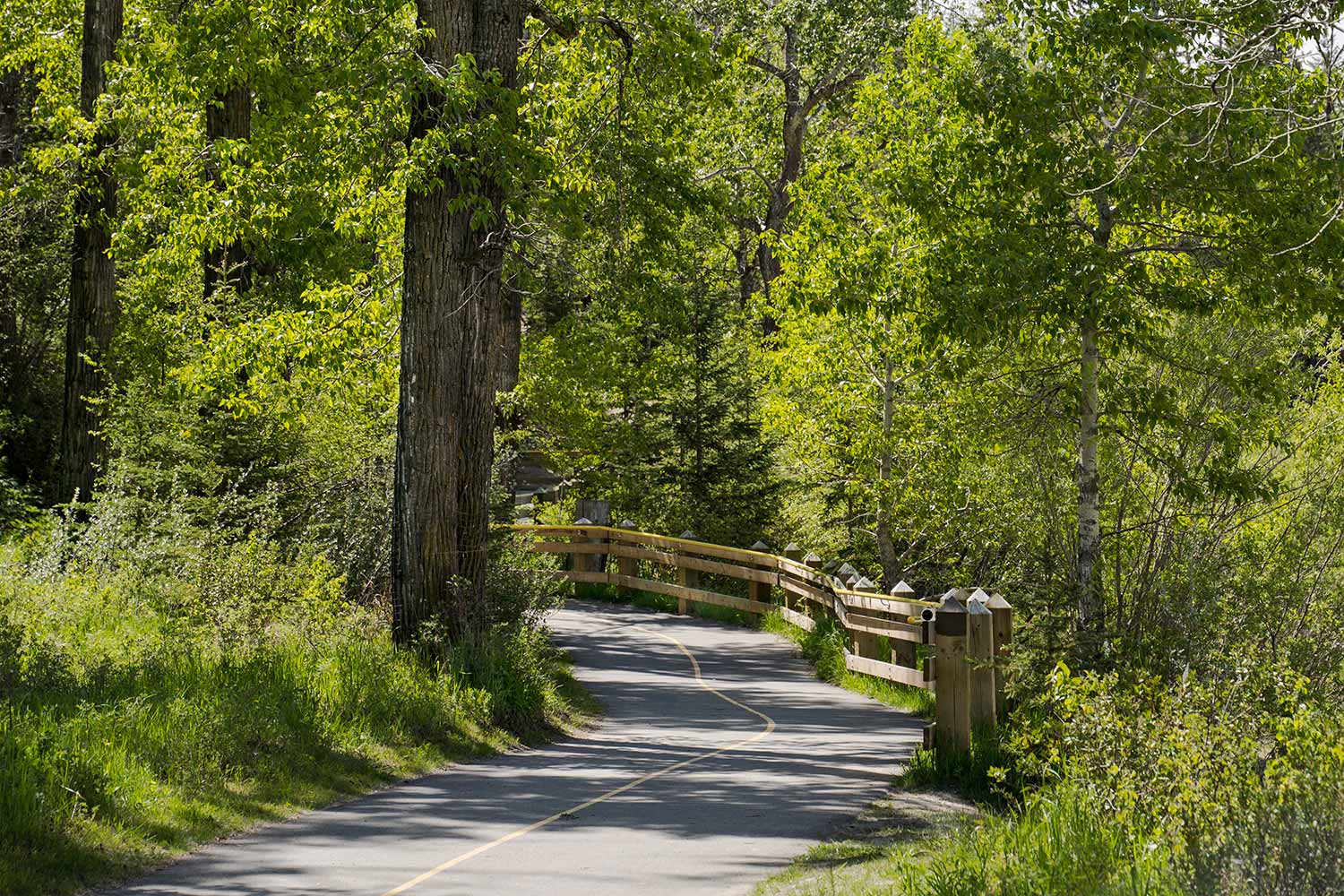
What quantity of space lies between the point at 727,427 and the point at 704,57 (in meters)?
11.7

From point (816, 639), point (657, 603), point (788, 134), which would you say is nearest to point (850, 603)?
point (816, 639)

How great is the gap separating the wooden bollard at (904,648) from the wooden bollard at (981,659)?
4280mm

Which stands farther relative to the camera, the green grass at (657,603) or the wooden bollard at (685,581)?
the wooden bollard at (685,581)

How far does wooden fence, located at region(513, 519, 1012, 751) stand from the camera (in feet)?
37.1

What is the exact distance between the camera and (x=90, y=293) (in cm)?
1945

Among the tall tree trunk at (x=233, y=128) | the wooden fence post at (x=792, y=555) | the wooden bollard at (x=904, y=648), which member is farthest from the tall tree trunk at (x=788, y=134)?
the wooden bollard at (x=904, y=648)

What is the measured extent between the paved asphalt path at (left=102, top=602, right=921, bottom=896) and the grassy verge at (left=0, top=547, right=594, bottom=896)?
0.34m

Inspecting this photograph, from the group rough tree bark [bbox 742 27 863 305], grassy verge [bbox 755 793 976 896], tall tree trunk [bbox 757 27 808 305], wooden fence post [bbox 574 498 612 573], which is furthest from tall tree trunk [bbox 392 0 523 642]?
tall tree trunk [bbox 757 27 808 305]

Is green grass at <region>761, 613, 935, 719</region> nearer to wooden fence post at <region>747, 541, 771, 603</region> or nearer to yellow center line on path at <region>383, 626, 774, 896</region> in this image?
wooden fence post at <region>747, 541, 771, 603</region>

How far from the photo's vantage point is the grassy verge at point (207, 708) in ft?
26.2

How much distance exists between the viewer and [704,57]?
52.7 ft

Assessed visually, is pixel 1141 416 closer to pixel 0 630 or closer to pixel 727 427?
pixel 0 630

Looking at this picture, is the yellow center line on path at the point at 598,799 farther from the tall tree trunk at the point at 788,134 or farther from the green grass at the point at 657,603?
the tall tree trunk at the point at 788,134

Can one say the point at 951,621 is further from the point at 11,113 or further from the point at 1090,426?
the point at 11,113
